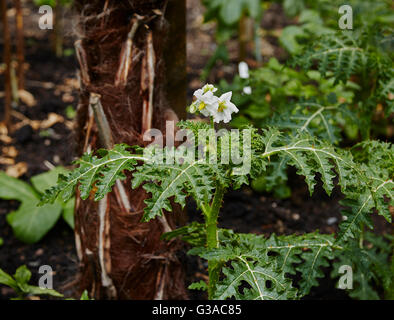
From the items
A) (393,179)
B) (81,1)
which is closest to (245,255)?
(393,179)

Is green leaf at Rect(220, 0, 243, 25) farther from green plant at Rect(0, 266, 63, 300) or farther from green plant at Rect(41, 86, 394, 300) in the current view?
green plant at Rect(0, 266, 63, 300)

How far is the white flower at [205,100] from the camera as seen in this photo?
1.54 metres

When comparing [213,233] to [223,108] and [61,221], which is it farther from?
[61,221]

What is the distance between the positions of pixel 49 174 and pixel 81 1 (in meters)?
1.39

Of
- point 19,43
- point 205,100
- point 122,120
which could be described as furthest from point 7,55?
point 205,100

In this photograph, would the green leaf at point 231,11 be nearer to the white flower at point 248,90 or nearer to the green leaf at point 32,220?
the white flower at point 248,90

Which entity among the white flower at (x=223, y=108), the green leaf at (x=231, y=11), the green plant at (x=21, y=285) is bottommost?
the green plant at (x=21, y=285)

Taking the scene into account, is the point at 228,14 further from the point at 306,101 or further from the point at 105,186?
the point at 105,186

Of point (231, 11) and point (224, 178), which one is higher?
point (231, 11)

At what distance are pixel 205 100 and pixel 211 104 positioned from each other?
26 mm

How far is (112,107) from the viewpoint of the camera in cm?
205

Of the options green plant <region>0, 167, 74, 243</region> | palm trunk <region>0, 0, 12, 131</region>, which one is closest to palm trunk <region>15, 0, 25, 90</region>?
palm trunk <region>0, 0, 12, 131</region>

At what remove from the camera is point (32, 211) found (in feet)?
9.25

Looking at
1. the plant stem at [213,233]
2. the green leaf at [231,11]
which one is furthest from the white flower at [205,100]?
the green leaf at [231,11]
